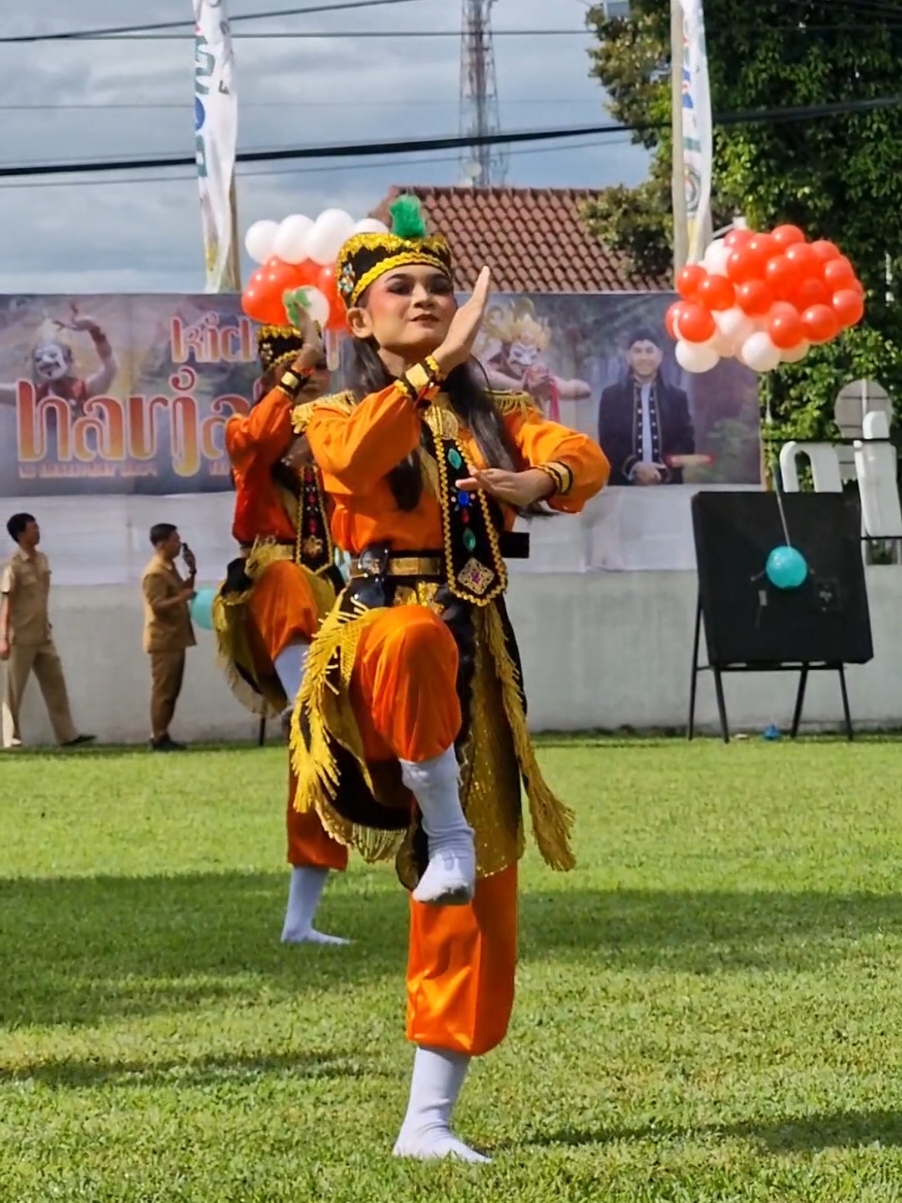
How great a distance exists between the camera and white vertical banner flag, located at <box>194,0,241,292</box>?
68.0 feet

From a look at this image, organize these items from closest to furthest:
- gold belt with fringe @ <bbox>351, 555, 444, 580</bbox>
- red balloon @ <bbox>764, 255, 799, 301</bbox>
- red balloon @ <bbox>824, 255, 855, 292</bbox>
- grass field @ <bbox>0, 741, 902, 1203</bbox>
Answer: grass field @ <bbox>0, 741, 902, 1203</bbox>, gold belt with fringe @ <bbox>351, 555, 444, 580</bbox>, red balloon @ <bbox>764, 255, 799, 301</bbox>, red balloon @ <bbox>824, 255, 855, 292</bbox>

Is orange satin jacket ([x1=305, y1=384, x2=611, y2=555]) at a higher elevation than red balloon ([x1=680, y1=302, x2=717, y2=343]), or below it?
below

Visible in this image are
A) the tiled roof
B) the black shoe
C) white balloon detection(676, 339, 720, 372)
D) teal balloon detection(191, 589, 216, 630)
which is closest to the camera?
teal balloon detection(191, 589, 216, 630)

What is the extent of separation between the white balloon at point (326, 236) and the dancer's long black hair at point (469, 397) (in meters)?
7.59

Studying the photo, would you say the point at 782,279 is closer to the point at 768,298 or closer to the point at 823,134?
the point at 768,298

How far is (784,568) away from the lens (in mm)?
17797

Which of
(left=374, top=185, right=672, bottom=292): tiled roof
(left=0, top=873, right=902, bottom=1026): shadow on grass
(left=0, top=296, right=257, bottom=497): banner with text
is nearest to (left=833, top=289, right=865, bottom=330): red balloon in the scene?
(left=0, top=296, right=257, bottom=497): banner with text

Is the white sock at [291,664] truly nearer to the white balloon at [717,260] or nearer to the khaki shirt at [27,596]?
the khaki shirt at [27,596]

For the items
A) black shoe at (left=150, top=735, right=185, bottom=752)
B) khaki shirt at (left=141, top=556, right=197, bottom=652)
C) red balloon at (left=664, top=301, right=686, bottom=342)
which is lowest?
black shoe at (left=150, top=735, right=185, bottom=752)

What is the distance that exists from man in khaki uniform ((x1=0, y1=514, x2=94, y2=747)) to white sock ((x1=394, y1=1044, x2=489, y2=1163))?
13733 millimetres

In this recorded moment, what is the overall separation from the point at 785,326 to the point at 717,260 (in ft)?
3.26

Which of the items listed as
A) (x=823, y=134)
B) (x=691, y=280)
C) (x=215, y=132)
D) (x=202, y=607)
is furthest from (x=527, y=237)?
(x=202, y=607)

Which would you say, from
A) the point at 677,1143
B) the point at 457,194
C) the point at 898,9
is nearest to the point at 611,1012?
the point at 677,1143

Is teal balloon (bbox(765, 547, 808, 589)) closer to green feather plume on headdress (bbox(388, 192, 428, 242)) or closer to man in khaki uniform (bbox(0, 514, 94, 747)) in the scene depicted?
man in khaki uniform (bbox(0, 514, 94, 747))
